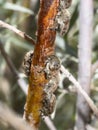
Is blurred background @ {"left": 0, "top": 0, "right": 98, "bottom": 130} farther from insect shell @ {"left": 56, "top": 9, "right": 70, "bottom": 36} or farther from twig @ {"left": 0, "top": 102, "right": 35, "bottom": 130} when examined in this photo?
twig @ {"left": 0, "top": 102, "right": 35, "bottom": 130}

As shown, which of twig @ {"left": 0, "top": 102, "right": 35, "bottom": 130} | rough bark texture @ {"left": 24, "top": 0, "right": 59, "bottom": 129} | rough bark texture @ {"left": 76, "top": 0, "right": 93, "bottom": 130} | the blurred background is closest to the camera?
twig @ {"left": 0, "top": 102, "right": 35, "bottom": 130}

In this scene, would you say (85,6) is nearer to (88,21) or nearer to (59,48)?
(88,21)

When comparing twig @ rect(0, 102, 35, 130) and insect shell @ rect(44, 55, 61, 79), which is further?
insect shell @ rect(44, 55, 61, 79)

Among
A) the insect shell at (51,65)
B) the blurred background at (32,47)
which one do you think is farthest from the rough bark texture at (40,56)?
the blurred background at (32,47)

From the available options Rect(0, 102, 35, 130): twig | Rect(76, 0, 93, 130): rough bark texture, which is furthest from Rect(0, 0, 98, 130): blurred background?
Rect(0, 102, 35, 130): twig

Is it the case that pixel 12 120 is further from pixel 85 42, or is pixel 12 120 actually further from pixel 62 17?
pixel 85 42

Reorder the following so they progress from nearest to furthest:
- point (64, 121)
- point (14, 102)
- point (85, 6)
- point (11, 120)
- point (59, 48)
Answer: point (11, 120)
point (85, 6)
point (59, 48)
point (64, 121)
point (14, 102)

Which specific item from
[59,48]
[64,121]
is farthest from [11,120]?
[64,121]

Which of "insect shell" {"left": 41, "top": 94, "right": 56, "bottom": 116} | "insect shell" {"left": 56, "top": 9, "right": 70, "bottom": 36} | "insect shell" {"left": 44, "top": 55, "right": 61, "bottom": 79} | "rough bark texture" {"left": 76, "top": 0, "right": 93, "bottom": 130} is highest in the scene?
"rough bark texture" {"left": 76, "top": 0, "right": 93, "bottom": 130}
